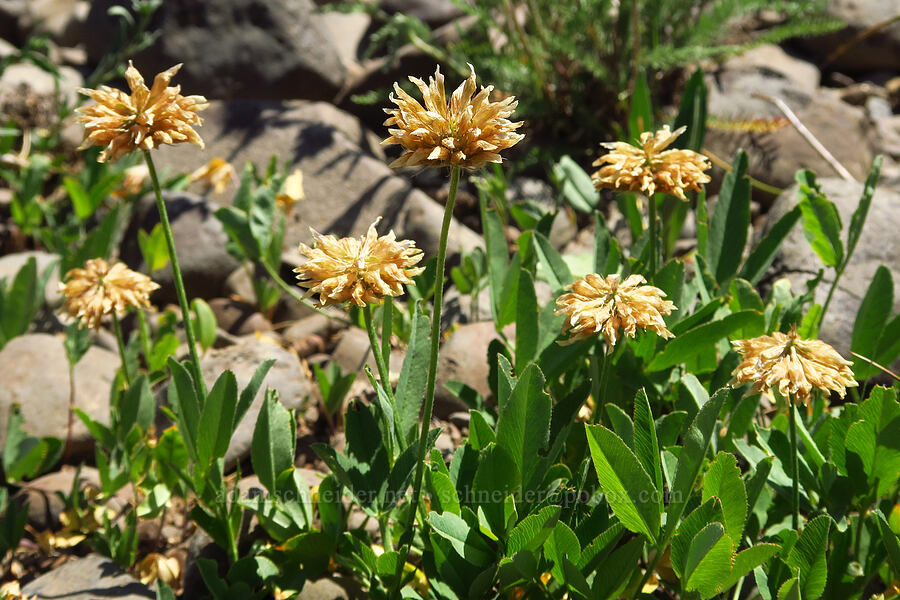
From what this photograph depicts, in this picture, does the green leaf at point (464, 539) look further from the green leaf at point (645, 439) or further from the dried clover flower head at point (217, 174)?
the dried clover flower head at point (217, 174)

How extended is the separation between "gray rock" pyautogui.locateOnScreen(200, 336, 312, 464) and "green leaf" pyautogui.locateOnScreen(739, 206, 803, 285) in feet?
4.01

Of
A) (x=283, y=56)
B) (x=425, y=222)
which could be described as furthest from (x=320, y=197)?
(x=283, y=56)

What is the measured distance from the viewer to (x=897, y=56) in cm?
449

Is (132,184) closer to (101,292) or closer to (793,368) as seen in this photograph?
(101,292)

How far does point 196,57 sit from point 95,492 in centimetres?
244

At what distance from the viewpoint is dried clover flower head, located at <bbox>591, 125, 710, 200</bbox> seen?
1747 millimetres

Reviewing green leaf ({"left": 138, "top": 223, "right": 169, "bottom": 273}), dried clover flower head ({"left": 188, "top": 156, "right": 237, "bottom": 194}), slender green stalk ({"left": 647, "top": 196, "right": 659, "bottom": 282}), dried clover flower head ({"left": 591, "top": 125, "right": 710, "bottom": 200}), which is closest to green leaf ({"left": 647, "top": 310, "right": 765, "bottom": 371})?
slender green stalk ({"left": 647, "top": 196, "right": 659, "bottom": 282})

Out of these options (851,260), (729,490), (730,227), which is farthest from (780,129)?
(729,490)

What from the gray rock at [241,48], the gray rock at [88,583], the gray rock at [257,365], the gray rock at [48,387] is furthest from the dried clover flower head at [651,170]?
the gray rock at [241,48]

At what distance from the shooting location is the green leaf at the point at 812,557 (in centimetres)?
151

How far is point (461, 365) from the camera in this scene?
2.46m

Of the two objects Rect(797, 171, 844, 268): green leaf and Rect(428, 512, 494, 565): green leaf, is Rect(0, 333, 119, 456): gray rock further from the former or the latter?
Rect(797, 171, 844, 268): green leaf

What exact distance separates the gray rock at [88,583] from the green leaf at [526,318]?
0.96 metres

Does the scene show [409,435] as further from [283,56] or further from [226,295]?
[283,56]
